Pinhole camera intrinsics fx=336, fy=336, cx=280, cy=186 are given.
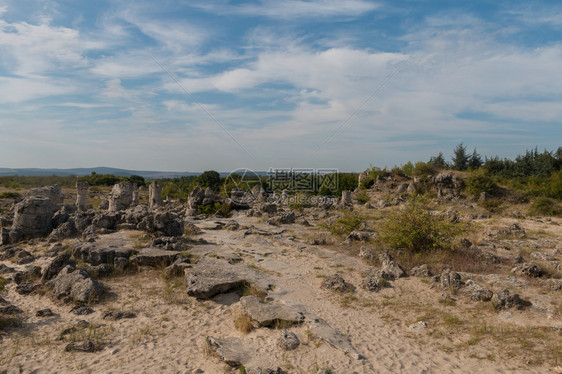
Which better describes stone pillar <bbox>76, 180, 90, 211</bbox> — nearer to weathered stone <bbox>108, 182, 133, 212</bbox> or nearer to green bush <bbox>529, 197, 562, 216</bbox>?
weathered stone <bbox>108, 182, 133, 212</bbox>

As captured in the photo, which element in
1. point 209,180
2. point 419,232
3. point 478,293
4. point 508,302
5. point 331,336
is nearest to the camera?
point 331,336

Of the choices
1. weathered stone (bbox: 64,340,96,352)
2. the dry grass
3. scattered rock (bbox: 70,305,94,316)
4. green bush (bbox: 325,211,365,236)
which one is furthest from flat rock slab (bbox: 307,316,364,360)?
green bush (bbox: 325,211,365,236)

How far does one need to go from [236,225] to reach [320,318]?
36.5ft

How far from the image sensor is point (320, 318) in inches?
271

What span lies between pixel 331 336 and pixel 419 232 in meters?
6.07

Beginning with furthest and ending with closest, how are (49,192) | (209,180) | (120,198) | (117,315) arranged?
(209,180) < (49,192) < (120,198) < (117,315)

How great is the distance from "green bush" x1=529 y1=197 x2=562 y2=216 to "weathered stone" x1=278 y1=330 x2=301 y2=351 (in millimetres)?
22569

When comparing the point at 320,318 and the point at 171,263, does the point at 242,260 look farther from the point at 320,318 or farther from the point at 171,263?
the point at 320,318

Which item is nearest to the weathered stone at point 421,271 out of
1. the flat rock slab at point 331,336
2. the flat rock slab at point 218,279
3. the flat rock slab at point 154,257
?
the flat rock slab at point 331,336

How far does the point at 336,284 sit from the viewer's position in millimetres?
8609

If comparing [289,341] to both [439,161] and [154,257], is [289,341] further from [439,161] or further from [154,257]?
[439,161]

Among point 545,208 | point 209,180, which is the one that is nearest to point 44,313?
point 545,208

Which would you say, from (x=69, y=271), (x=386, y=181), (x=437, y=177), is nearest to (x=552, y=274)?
(x=69, y=271)

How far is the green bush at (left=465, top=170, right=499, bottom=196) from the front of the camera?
25.6 m
